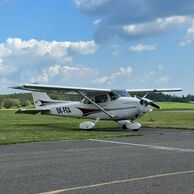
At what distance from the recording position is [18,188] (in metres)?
7.58

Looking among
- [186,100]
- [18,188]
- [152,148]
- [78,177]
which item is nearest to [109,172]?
[78,177]

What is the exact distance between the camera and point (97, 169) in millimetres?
9758

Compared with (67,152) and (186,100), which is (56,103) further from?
(186,100)

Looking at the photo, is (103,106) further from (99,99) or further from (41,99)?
(41,99)

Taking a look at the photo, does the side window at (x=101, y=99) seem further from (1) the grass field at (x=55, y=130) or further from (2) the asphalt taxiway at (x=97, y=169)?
(2) the asphalt taxiway at (x=97, y=169)

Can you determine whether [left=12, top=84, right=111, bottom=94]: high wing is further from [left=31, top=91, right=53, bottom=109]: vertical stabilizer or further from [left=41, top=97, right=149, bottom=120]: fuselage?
[left=31, top=91, right=53, bottom=109]: vertical stabilizer

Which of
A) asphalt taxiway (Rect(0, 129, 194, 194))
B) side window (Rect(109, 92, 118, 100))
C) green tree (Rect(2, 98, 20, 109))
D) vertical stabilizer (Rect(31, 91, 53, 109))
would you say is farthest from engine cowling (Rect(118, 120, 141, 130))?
green tree (Rect(2, 98, 20, 109))

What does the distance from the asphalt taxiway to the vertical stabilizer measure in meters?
17.2

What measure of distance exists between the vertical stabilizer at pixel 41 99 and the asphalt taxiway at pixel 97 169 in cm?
1717

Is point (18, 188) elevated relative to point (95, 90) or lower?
lower

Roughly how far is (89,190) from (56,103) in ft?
78.8

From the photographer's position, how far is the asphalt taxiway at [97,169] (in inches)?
302

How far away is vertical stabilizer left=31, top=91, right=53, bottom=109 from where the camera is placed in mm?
31961

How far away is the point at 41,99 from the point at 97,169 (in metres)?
23.0
